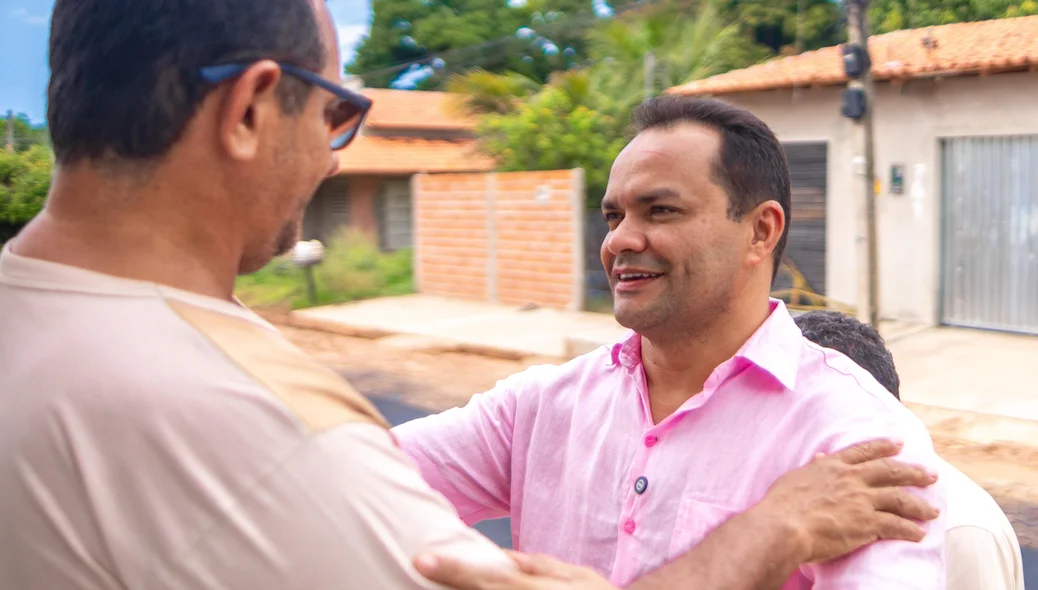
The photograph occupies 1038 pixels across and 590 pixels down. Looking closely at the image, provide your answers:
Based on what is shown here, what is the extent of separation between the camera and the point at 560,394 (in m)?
2.06

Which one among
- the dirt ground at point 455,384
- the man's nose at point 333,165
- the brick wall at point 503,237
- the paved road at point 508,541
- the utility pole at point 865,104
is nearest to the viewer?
the man's nose at point 333,165

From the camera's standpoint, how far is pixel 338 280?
17641 millimetres

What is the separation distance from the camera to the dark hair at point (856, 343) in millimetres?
2393

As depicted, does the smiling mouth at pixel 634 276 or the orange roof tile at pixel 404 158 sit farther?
the orange roof tile at pixel 404 158

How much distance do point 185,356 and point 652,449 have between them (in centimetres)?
104

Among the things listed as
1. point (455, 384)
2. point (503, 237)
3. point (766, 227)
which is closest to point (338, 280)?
point (503, 237)

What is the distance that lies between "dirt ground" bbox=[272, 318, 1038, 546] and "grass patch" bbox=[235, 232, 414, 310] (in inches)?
105

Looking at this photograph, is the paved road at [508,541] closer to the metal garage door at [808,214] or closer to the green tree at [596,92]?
the metal garage door at [808,214]

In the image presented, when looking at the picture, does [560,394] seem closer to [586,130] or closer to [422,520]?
[422,520]

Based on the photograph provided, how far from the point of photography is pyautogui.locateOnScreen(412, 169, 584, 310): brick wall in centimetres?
1512

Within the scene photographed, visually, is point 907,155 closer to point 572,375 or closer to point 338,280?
point 338,280

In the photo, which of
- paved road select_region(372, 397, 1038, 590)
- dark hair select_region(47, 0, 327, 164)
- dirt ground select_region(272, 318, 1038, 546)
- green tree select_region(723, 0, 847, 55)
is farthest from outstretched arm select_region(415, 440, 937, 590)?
green tree select_region(723, 0, 847, 55)

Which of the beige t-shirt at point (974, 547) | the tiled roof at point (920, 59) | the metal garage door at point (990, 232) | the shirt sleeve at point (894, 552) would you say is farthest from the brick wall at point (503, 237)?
the shirt sleeve at point (894, 552)

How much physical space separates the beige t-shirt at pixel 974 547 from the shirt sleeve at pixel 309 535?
47.8 inches
